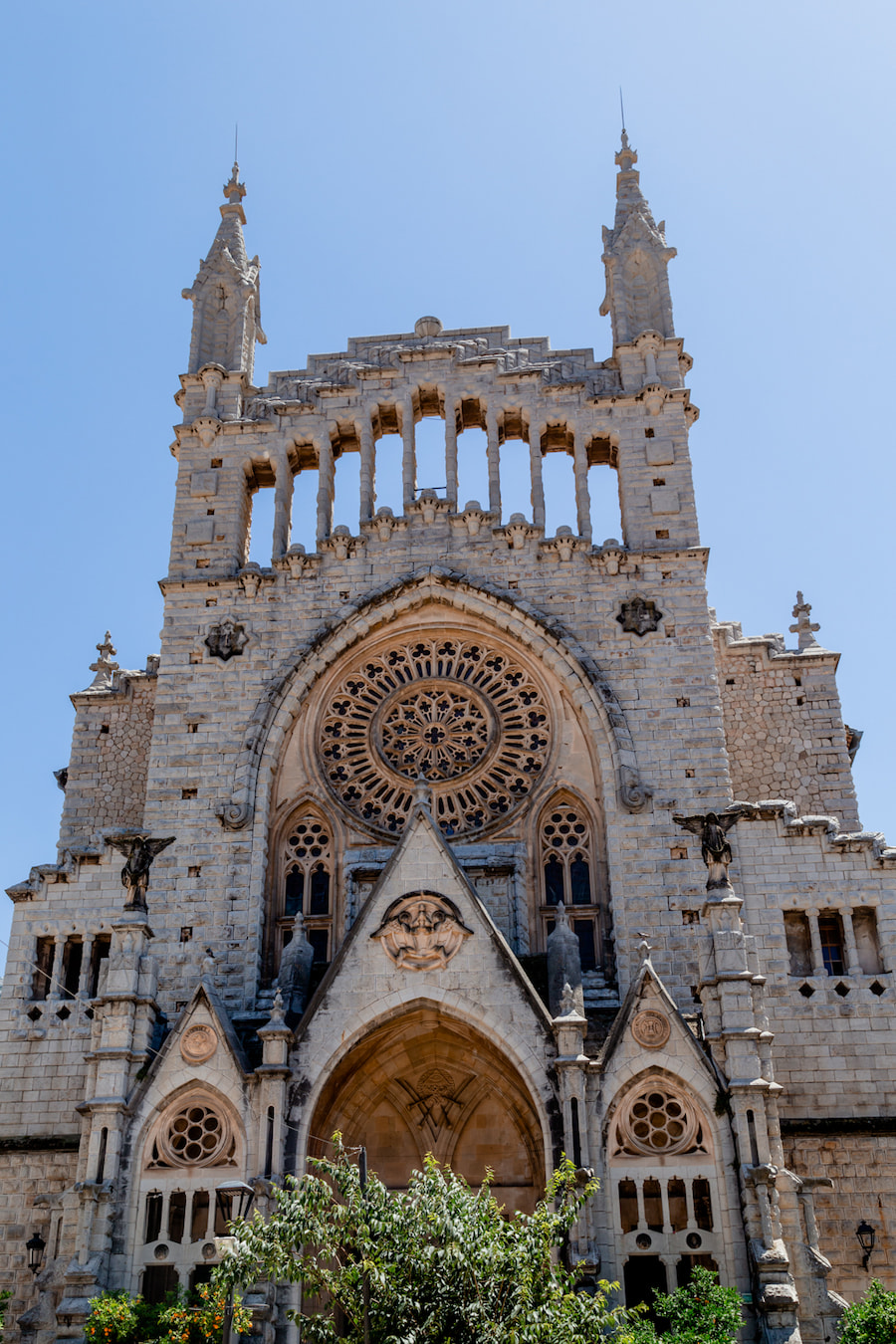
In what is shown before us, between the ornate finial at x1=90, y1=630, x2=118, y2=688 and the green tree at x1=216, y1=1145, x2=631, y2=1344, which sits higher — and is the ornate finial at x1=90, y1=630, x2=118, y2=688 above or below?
above

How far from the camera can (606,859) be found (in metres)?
23.2

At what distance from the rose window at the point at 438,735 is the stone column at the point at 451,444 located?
3386 millimetres

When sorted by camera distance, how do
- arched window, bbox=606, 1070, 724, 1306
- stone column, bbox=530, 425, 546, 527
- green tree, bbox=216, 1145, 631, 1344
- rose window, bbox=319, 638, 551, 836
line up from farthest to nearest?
stone column, bbox=530, 425, 546, 527 → rose window, bbox=319, 638, 551, 836 → arched window, bbox=606, 1070, 724, 1306 → green tree, bbox=216, 1145, 631, 1344

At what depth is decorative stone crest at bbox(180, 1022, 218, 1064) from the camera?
19.7 meters

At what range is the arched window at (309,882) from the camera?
23469 mm

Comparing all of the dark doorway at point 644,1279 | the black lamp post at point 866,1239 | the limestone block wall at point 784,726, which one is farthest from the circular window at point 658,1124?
the limestone block wall at point 784,726

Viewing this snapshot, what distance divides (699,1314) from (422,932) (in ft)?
20.8

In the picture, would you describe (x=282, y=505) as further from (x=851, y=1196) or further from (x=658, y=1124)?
(x=851, y=1196)

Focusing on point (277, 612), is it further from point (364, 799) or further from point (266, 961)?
point (266, 961)

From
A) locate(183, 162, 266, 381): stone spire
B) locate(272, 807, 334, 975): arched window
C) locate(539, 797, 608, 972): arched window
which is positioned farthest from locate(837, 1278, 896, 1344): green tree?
locate(183, 162, 266, 381): stone spire

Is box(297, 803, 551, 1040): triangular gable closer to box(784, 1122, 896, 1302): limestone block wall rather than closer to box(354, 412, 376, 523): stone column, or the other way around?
box(784, 1122, 896, 1302): limestone block wall

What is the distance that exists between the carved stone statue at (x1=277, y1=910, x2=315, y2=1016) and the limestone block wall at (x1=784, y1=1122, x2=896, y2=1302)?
25.0 ft

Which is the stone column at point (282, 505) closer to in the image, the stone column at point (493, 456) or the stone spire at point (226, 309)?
the stone spire at point (226, 309)

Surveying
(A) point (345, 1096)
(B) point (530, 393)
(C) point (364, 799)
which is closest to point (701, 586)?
(B) point (530, 393)
